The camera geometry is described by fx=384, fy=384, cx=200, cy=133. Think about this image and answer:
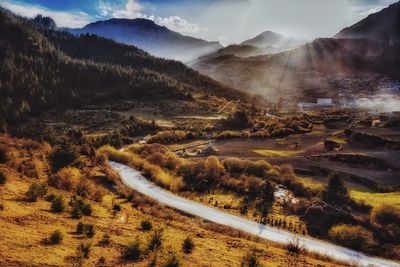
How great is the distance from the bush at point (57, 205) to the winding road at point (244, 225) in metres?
11.8

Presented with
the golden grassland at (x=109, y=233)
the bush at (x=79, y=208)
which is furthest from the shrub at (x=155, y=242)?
the bush at (x=79, y=208)

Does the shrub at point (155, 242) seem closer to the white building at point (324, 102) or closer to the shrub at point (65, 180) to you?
the shrub at point (65, 180)

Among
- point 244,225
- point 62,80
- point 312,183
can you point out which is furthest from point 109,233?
point 62,80

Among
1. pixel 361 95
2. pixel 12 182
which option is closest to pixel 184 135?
pixel 12 182

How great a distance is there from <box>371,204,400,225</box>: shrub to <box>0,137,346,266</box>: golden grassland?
9.07m

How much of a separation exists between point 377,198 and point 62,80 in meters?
134

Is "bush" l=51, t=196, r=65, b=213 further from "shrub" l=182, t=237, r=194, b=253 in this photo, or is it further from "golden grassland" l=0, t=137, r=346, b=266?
"shrub" l=182, t=237, r=194, b=253

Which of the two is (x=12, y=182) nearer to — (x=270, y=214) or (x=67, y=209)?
(x=67, y=209)

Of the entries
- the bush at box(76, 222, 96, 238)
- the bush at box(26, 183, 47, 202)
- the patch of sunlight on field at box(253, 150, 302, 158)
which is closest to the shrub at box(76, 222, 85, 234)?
the bush at box(76, 222, 96, 238)

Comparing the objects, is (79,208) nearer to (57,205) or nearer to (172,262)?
(57,205)

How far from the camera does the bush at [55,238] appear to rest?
1546 centimetres

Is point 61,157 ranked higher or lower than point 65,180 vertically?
higher

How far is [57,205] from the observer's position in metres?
19.9

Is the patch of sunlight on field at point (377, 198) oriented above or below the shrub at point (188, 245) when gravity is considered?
below
